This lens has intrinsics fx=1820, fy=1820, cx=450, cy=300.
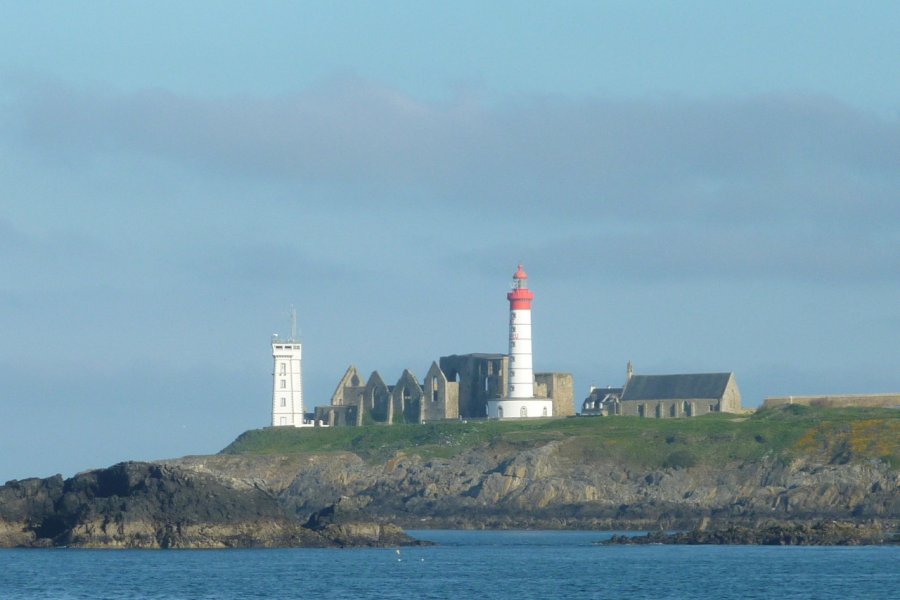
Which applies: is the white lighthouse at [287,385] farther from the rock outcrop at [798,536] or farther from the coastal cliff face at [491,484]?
the rock outcrop at [798,536]

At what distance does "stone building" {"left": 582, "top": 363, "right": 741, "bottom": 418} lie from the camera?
107 meters

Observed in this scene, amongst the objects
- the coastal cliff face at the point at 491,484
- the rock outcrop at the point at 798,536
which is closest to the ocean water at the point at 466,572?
the rock outcrop at the point at 798,536

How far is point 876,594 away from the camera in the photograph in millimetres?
54750

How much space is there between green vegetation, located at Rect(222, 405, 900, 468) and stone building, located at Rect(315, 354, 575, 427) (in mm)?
3262

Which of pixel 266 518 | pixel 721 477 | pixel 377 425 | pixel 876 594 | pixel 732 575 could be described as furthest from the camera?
pixel 377 425

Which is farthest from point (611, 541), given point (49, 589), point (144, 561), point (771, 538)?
point (49, 589)

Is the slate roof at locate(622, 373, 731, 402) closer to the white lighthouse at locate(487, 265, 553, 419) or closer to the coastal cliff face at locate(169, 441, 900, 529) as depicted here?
the white lighthouse at locate(487, 265, 553, 419)

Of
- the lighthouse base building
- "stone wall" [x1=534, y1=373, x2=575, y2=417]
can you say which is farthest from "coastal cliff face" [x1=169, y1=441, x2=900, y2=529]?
"stone wall" [x1=534, y1=373, x2=575, y2=417]

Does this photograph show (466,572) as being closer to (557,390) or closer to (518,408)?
(518,408)

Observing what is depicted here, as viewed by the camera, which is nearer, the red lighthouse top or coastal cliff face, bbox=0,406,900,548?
coastal cliff face, bbox=0,406,900,548

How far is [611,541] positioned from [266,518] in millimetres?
14748

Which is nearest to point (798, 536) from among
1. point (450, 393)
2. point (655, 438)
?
point (655, 438)

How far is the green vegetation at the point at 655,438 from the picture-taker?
8912cm

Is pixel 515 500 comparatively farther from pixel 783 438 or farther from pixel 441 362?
pixel 441 362
